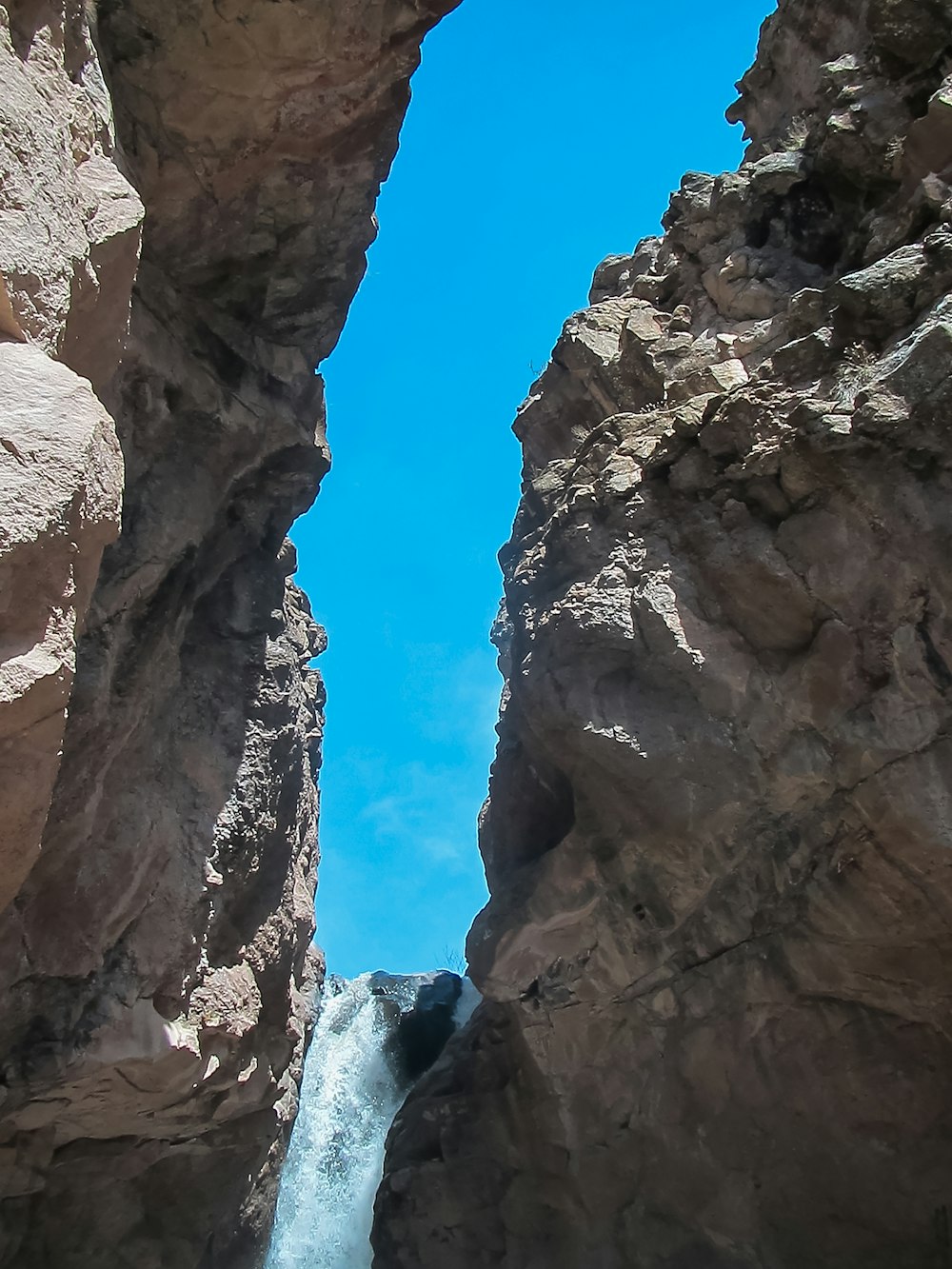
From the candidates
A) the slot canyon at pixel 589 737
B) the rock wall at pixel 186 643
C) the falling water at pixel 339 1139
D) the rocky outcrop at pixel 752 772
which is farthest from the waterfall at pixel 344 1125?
the rocky outcrop at pixel 752 772

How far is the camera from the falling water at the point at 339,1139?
15.3 metres

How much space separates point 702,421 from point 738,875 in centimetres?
432

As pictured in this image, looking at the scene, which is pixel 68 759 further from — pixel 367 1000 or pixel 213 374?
pixel 367 1000

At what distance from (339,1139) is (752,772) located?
12.4 metres

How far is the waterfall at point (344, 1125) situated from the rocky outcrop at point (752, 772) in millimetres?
4296

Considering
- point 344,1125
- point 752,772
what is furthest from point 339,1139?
point 752,772

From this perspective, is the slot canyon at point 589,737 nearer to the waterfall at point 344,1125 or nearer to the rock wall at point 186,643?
the rock wall at point 186,643

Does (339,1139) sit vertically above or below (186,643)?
below

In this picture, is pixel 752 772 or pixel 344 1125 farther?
pixel 344 1125

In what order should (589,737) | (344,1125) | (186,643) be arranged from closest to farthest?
(589,737) < (186,643) < (344,1125)

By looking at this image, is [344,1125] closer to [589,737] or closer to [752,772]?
[589,737]

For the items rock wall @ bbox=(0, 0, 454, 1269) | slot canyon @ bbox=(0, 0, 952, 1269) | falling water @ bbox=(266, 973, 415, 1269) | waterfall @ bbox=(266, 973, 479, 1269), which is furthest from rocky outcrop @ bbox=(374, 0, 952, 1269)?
waterfall @ bbox=(266, 973, 479, 1269)

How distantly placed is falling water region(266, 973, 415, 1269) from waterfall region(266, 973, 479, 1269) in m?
0.02

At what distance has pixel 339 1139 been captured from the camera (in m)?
17.4
